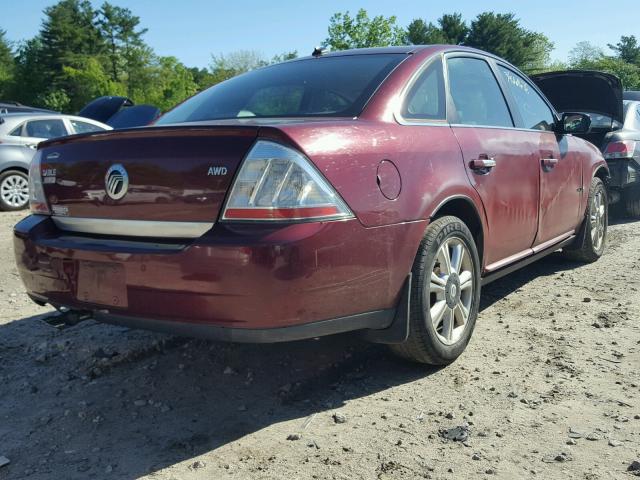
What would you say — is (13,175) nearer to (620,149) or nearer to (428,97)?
(428,97)

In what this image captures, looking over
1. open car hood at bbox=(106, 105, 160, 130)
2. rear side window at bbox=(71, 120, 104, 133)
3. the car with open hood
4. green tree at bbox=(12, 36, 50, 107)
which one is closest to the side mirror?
the car with open hood

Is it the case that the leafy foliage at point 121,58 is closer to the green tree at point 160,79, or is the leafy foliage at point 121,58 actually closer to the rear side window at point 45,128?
the green tree at point 160,79

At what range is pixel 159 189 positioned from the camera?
248 centimetres

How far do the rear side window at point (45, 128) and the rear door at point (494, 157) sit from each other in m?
7.98

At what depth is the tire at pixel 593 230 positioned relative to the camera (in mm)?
5289

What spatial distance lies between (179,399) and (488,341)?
5.87ft

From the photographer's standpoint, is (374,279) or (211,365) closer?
(374,279)

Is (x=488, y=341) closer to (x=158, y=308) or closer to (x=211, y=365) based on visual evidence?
(x=211, y=365)

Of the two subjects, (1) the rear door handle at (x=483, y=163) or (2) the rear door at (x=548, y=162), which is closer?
(1) the rear door handle at (x=483, y=163)

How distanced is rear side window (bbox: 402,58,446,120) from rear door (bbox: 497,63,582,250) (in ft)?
3.31

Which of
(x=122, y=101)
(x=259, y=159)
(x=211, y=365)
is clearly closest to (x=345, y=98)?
(x=259, y=159)

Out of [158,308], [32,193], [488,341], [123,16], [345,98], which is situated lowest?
[488,341]

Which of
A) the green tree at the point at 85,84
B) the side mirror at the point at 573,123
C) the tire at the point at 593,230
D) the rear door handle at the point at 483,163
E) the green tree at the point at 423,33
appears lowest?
the tire at the point at 593,230

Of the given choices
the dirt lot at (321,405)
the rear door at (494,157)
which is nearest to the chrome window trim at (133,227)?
the dirt lot at (321,405)
